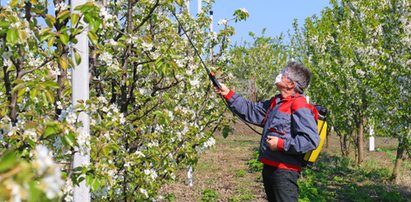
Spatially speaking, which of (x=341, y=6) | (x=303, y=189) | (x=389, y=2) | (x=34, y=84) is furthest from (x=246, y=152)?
(x=34, y=84)

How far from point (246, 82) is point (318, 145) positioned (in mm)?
27014

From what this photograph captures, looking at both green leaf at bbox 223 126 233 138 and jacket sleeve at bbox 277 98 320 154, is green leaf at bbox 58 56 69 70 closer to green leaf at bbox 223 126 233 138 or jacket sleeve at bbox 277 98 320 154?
jacket sleeve at bbox 277 98 320 154

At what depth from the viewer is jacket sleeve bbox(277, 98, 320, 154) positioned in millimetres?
4480

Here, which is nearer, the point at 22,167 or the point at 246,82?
the point at 22,167

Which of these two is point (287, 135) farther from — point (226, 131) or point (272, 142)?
point (226, 131)

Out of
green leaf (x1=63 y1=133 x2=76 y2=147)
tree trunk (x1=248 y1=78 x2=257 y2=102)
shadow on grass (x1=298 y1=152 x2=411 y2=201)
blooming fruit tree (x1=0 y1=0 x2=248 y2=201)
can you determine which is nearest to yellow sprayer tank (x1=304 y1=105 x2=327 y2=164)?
blooming fruit tree (x1=0 y1=0 x2=248 y2=201)

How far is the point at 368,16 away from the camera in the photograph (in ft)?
42.9

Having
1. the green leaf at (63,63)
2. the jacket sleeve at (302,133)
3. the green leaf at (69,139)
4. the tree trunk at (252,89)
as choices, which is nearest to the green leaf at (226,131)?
the jacket sleeve at (302,133)

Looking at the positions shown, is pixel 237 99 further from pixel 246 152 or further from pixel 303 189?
pixel 246 152

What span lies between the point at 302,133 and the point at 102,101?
1467 millimetres

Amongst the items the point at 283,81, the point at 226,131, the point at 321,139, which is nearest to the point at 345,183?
the point at 226,131

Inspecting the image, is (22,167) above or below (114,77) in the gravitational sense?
below

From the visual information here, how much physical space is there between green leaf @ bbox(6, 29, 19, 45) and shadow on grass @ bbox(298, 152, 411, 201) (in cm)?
597

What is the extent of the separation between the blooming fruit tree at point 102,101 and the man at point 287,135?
32.2 inches
